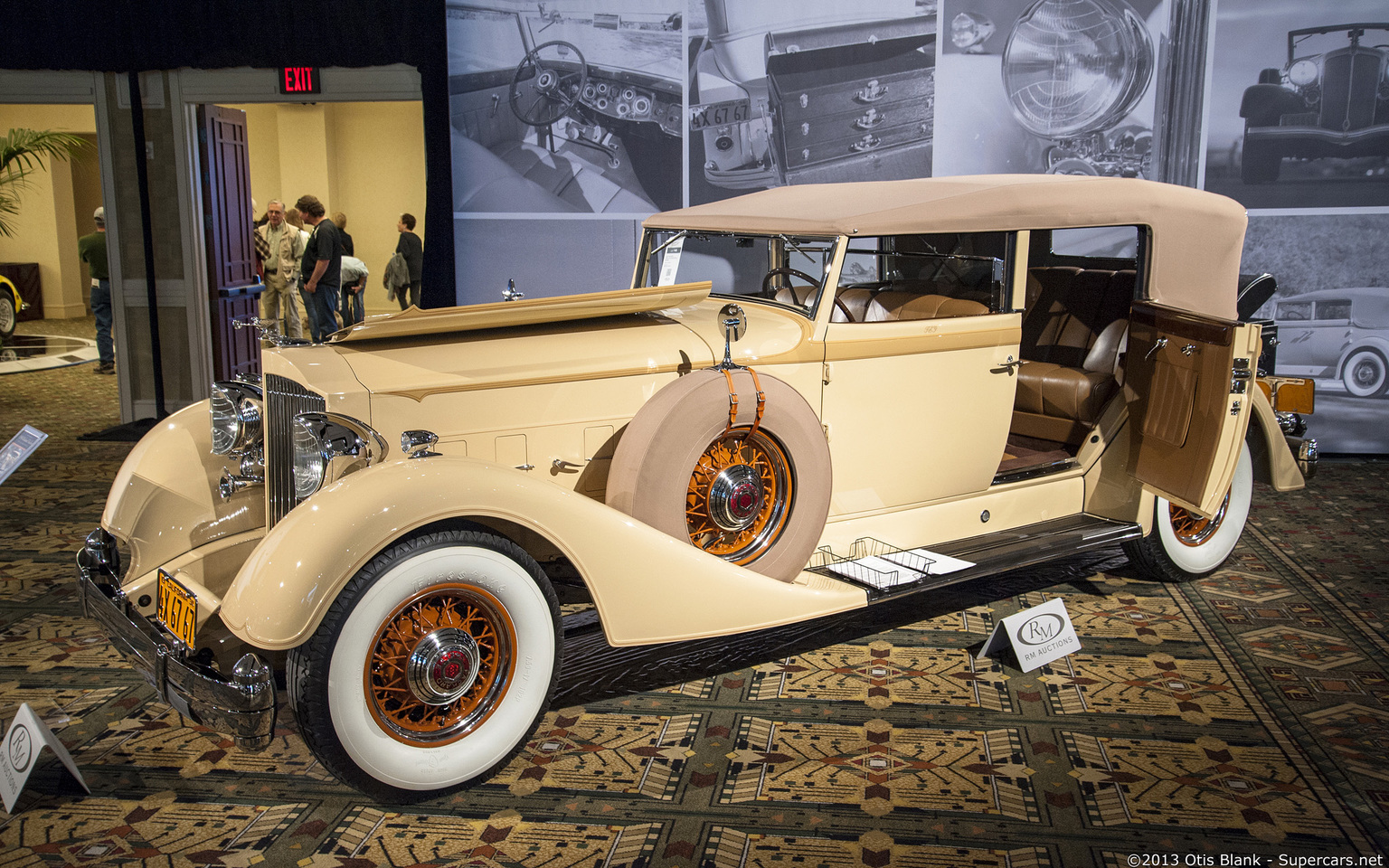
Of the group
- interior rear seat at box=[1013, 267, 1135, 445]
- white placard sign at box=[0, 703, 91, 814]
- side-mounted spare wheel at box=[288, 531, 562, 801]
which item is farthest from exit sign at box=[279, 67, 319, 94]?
side-mounted spare wheel at box=[288, 531, 562, 801]

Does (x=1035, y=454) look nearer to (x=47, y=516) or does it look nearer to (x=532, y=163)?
(x=532, y=163)

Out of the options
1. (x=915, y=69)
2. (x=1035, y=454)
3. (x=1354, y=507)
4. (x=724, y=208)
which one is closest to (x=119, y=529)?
(x=724, y=208)

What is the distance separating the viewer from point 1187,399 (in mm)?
3832

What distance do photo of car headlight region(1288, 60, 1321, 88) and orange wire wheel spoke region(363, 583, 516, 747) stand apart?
245 inches

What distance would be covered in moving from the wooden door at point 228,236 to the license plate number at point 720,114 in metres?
3.77

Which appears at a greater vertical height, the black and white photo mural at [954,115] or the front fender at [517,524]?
the black and white photo mural at [954,115]

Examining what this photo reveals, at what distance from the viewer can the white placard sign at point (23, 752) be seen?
256cm

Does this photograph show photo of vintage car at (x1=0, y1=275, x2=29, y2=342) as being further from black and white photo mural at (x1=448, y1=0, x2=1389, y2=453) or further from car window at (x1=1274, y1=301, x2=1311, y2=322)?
car window at (x1=1274, y1=301, x2=1311, y2=322)

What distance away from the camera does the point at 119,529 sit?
3.21 m

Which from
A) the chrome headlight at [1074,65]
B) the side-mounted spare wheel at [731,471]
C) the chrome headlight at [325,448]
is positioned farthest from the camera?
the chrome headlight at [1074,65]

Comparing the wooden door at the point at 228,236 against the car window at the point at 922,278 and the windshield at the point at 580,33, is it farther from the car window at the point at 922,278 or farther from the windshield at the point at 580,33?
the car window at the point at 922,278

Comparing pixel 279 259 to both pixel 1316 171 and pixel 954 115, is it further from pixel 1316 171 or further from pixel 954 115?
pixel 1316 171

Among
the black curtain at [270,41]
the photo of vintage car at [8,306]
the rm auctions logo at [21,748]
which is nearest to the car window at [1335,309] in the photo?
the black curtain at [270,41]

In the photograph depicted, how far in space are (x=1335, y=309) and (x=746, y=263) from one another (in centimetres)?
483
